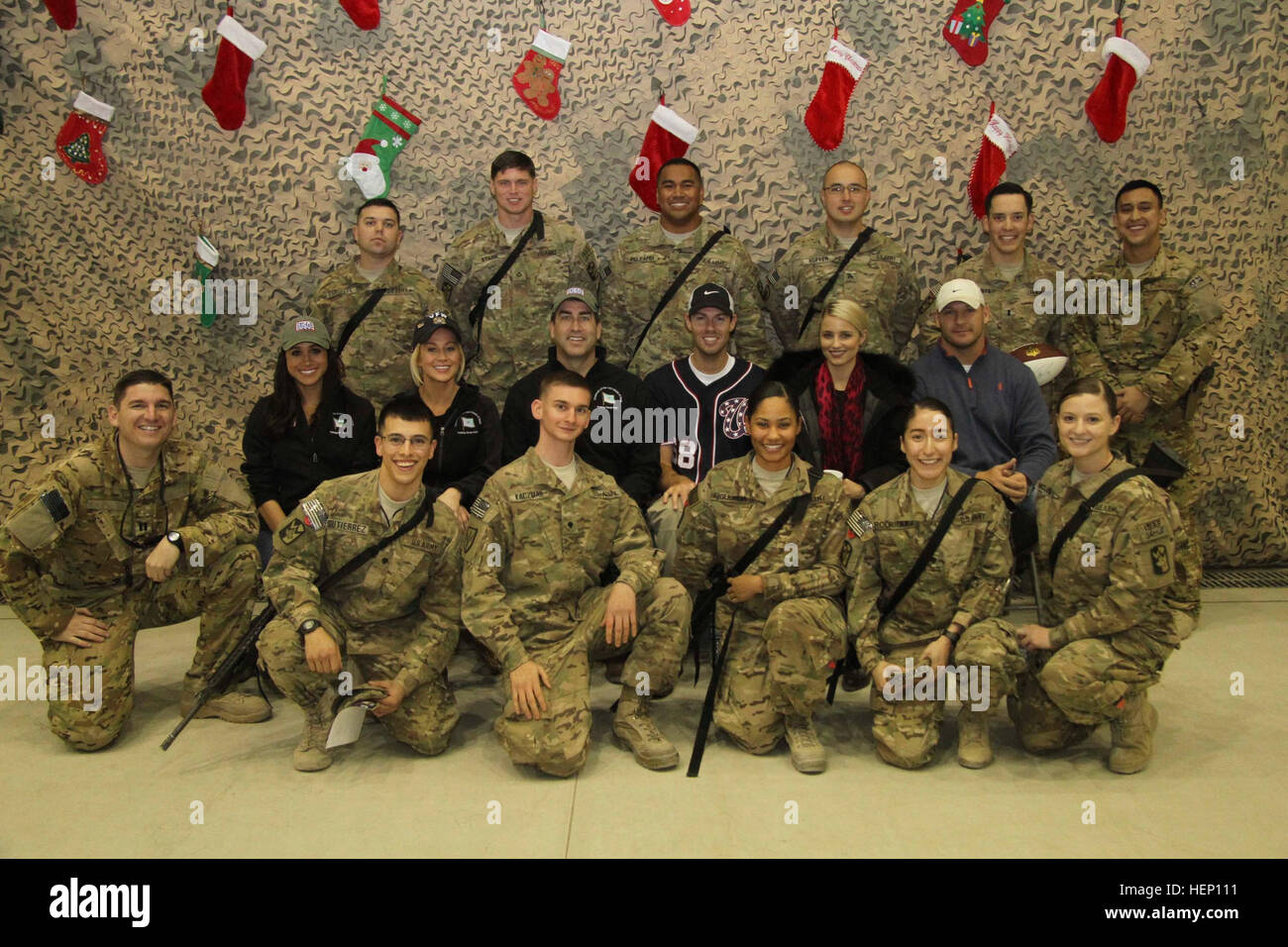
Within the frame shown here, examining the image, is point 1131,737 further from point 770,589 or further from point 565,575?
point 565,575

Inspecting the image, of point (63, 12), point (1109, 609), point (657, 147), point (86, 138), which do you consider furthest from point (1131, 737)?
point (63, 12)

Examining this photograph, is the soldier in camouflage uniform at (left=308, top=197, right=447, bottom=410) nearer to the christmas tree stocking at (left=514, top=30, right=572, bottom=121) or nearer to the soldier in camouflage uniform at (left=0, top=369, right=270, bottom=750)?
the soldier in camouflage uniform at (left=0, top=369, right=270, bottom=750)

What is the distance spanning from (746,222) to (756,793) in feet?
11.6

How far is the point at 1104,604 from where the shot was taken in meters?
3.61

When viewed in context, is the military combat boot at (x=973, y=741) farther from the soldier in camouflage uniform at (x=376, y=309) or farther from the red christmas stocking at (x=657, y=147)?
the red christmas stocking at (x=657, y=147)

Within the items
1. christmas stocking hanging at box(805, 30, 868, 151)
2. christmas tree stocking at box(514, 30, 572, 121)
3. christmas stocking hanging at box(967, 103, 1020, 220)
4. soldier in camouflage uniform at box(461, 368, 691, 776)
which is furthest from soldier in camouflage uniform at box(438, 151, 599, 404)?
christmas stocking hanging at box(967, 103, 1020, 220)

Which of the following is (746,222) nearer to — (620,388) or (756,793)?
(620,388)

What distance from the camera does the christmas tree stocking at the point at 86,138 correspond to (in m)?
5.67

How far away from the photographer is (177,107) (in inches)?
229

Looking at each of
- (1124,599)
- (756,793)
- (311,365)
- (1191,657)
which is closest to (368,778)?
(756,793)

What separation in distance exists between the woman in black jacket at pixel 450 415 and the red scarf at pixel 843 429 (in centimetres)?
135

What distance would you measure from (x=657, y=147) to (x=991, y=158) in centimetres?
179

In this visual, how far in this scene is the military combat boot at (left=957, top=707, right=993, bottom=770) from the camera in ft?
11.8

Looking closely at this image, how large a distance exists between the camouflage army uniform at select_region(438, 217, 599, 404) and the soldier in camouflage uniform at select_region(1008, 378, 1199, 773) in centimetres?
245
